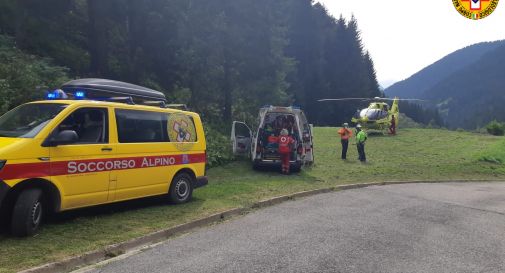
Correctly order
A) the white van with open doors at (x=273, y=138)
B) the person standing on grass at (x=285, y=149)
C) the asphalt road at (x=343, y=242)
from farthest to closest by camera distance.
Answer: the white van with open doors at (x=273, y=138)
the person standing on grass at (x=285, y=149)
the asphalt road at (x=343, y=242)

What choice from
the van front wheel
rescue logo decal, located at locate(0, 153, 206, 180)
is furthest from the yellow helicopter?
rescue logo decal, located at locate(0, 153, 206, 180)

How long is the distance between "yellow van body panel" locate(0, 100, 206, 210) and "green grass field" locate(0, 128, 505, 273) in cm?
51

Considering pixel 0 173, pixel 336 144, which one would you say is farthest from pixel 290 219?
pixel 336 144

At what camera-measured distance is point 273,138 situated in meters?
17.3

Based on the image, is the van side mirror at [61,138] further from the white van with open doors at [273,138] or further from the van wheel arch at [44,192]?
the white van with open doors at [273,138]

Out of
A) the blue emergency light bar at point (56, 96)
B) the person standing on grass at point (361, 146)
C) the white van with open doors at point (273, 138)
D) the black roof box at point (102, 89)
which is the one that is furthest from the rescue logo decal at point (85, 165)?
the person standing on grass at point (361, 146)

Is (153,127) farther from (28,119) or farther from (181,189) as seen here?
(28,119)

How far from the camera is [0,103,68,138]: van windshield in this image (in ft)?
22.8

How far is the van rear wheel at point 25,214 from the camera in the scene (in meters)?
6.45

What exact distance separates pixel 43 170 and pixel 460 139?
1216 inches

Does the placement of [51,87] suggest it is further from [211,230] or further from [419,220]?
[419,220]

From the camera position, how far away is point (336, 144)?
1097 inches

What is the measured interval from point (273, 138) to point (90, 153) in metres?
10.3

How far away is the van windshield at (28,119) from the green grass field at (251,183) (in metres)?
1.56
